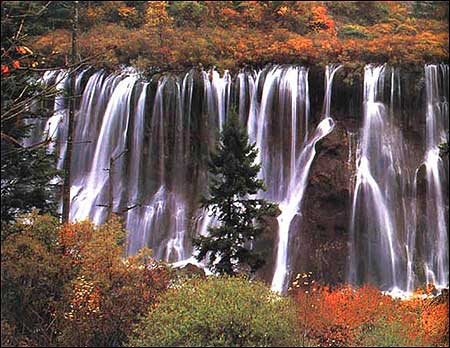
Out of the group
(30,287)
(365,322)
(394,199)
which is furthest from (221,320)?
(394,199)

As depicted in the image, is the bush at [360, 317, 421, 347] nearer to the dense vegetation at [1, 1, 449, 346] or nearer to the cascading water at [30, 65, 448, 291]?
the dense vegetation at [1, 1, 449, 346]

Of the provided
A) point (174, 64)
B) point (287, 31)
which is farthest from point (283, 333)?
point (287, 31)

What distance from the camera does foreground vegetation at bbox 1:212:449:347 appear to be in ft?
26.9

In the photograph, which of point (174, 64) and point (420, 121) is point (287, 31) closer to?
point (174, 64)

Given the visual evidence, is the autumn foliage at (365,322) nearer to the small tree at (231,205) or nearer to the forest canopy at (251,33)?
the small tree at (231,205)

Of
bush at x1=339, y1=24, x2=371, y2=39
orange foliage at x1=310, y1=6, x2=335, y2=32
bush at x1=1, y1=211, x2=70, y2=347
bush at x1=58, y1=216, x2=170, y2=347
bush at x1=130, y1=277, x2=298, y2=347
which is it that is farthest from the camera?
orange foliage at x1=310, y1=6, x2=335, y2=32

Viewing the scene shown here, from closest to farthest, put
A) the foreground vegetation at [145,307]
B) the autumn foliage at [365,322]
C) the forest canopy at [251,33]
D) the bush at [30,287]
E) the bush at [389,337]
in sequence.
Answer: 1. the bush at [389,337]
2. the foreground vegetation at [145,307]
3. the autumn foliage at [365,322]
4. the bush at [30,287]
5. the forest canopy at [251,33]

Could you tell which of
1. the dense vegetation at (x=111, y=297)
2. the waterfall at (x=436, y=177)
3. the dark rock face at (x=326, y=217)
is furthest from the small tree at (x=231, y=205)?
the waterfall at (x=436, y=177)

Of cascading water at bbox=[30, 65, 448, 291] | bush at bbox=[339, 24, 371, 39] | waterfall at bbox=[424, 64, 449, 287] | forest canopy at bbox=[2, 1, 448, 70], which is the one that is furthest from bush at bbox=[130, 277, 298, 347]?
bush at bbox=[339, 24, 371, 39]

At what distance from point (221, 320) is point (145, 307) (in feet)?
8.19

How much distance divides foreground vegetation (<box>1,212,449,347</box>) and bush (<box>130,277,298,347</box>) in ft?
0.06

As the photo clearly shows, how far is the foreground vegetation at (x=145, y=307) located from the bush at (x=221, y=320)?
0.02 metres

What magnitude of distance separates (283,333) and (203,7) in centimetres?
3379

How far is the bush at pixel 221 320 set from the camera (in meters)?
8.06
